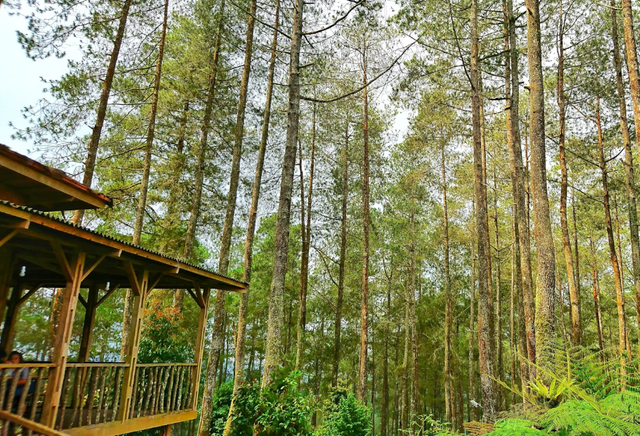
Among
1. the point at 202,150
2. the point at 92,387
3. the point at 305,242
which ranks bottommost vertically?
the point at 92,387

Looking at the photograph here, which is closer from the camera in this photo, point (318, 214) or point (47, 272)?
point (47, 272)

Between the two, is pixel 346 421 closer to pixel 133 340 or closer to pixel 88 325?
pixel 133 340

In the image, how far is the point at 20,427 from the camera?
480cm

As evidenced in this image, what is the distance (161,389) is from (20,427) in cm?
281

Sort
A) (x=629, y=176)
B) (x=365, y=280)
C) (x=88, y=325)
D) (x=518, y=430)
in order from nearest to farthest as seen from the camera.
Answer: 1. (x=518, y=430)
2. (x=88, y=325)
3. (x=629, y=176)
4. (x=365, y=280)

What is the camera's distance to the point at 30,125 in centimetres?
1077

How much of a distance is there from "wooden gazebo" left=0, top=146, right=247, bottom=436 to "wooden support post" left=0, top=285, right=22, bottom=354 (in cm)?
2

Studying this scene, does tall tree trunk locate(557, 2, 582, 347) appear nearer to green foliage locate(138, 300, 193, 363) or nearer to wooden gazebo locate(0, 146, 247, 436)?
wooden gazebo locate(0, 146, 247, 436)

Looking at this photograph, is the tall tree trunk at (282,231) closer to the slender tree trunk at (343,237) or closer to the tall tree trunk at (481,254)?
the tall tree trunk at (481,254)

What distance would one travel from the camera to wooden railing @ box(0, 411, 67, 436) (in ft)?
15.0

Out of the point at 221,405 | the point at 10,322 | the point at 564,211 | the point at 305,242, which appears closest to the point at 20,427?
the point at 10,322

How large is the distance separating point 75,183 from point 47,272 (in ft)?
9.74

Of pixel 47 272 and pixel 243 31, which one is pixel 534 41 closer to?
pixel 243 31

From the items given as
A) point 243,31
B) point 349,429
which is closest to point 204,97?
point 243,31
